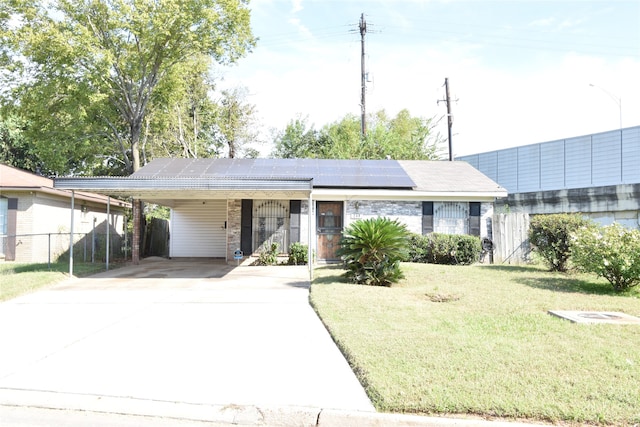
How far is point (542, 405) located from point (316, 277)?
842 cm

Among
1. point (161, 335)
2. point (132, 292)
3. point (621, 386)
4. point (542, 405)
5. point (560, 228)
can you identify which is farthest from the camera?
point (560, 228)

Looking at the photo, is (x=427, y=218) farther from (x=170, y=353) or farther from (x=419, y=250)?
(x=170, y=353)

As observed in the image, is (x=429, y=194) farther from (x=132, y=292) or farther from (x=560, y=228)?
(x=132, y=292)

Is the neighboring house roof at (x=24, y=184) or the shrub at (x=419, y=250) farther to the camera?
the neighboring house roof at (x=24, y=184)

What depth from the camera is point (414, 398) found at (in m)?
4.13

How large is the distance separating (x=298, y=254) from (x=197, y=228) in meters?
6.56

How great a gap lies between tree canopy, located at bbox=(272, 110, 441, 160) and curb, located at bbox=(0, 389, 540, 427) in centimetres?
2484

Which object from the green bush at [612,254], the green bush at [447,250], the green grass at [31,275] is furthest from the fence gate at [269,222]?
the green bush at [612,254]

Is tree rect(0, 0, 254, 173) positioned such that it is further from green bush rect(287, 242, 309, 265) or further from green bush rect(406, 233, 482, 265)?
green bush rect(406, 233, 482, 265)

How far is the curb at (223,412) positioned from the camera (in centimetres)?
387

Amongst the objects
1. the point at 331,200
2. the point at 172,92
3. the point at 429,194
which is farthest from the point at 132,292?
the point at 172,92

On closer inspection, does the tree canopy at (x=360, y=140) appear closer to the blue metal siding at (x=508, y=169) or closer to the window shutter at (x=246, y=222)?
the blue metal siding at (x=508, y=169)

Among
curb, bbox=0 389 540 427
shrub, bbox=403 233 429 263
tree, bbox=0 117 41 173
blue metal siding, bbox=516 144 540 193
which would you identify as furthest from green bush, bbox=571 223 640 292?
tree, bbox=0 117 41 173

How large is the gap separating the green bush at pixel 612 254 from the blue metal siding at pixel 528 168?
1832 centimetres
